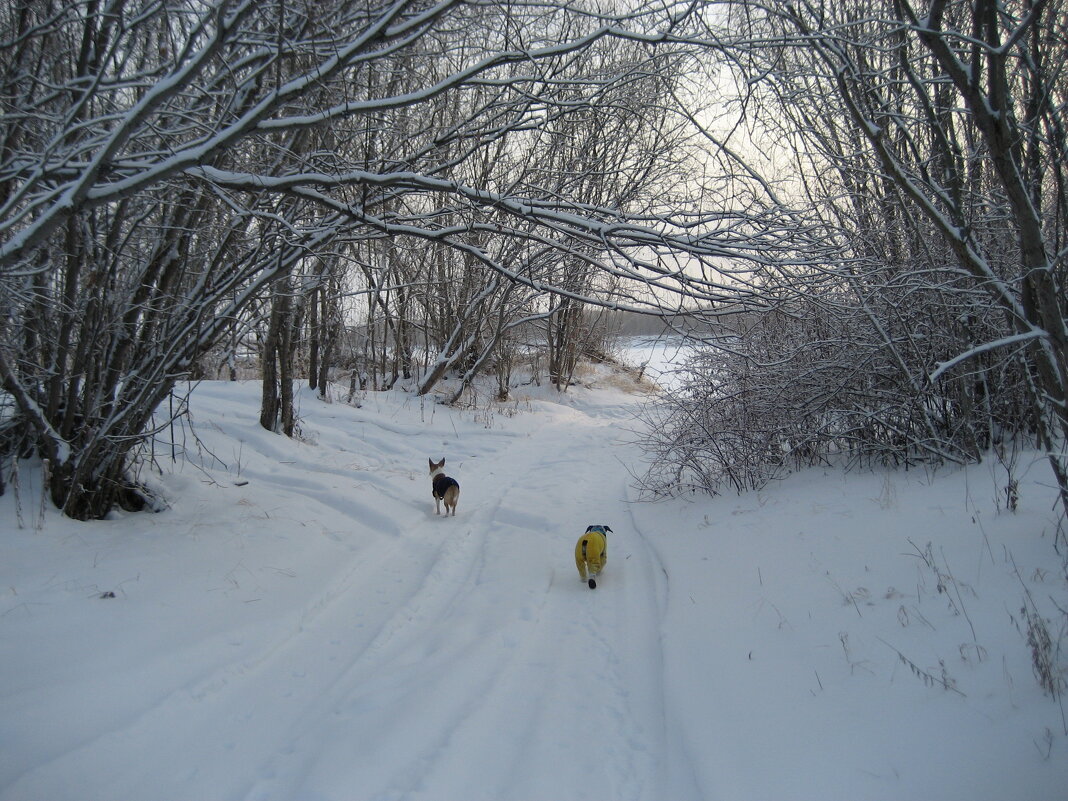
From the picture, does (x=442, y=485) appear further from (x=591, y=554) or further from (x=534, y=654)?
(x=534, y=654)

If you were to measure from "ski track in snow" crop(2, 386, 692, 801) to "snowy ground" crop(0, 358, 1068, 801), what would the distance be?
0.02 meters

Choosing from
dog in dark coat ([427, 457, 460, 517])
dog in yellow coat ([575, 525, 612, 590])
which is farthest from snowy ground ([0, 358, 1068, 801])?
dog in dark coat ([427, 457, 460, 517])

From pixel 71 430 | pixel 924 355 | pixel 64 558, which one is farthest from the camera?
pixel 924 355

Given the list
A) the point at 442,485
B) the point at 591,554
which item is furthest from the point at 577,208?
the point at 442,485

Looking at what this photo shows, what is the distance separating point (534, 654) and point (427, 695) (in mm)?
867

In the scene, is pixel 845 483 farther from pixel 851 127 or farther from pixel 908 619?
pixel 851 127

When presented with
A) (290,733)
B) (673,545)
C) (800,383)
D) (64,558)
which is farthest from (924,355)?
(64,558)

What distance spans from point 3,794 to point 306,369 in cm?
1587

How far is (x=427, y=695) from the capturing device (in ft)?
11.3

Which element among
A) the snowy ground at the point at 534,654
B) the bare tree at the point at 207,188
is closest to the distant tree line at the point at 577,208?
the bare tree at the point at 207,188

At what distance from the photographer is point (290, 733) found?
122 inches

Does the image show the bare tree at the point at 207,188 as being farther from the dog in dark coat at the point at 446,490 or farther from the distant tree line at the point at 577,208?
the dog in dark coat at the point at 446,490

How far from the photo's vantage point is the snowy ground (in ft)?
8.87

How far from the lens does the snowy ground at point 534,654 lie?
8.87ft
